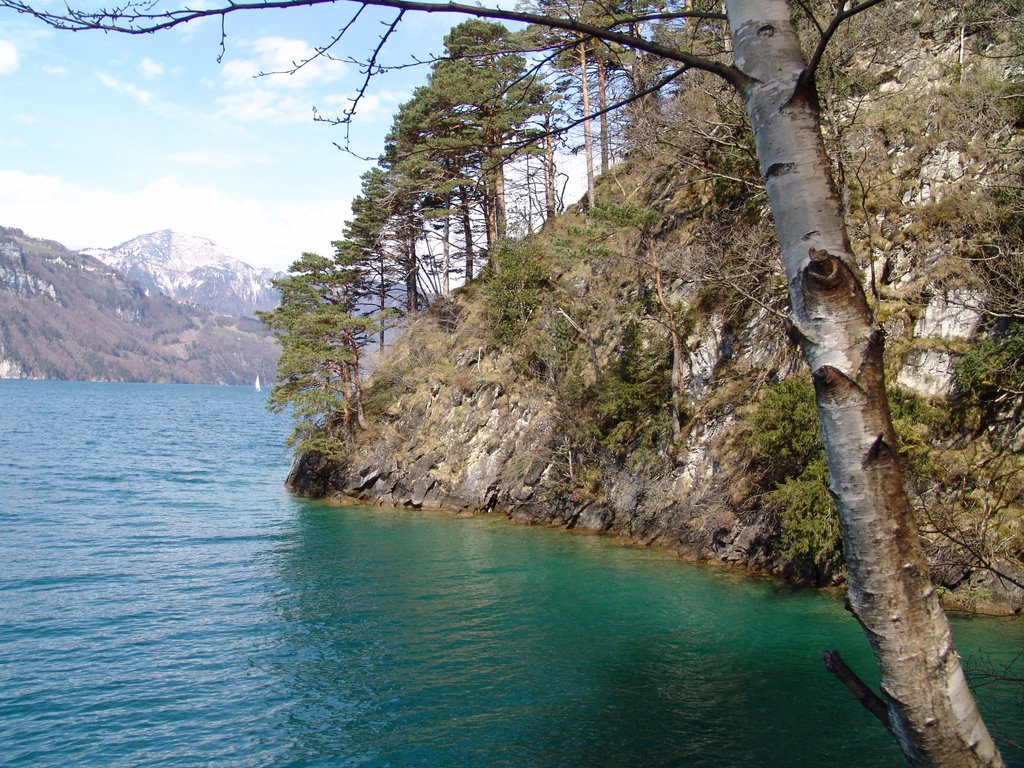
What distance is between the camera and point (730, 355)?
20875mm

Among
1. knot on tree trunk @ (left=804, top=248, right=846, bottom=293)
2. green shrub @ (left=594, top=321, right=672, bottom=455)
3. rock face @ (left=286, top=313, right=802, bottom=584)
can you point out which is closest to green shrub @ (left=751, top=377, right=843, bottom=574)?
rock face @ (left=286, top=313, right=802, bottom=584)

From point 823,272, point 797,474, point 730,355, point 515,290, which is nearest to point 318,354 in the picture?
point 515,290

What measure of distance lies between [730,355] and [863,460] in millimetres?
19874

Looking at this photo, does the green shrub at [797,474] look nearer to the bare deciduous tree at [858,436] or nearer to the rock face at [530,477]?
the rock face at [530,477]

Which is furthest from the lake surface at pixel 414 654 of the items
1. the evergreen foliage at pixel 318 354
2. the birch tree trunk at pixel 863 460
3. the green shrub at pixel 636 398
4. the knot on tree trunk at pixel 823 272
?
the evergreen foliage at pixel 318 354

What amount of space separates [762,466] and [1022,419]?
5.62 meters

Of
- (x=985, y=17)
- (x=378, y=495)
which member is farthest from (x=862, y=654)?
(x=378, y=495)

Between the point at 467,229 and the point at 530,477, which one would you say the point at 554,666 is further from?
the point at 467,229

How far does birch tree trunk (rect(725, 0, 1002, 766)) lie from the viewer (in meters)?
1.90

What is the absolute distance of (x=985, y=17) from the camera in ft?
64.7

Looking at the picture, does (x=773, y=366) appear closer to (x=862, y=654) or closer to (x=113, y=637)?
(x=862, y=654)

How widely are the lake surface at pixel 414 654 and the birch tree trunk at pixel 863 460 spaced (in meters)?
1.98

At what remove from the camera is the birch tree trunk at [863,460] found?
75.0 inches

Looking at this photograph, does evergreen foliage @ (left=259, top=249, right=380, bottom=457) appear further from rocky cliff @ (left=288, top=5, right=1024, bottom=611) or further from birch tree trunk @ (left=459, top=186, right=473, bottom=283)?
birch tree trunk @ (left=459, top=186, right=473, bottom=283)
